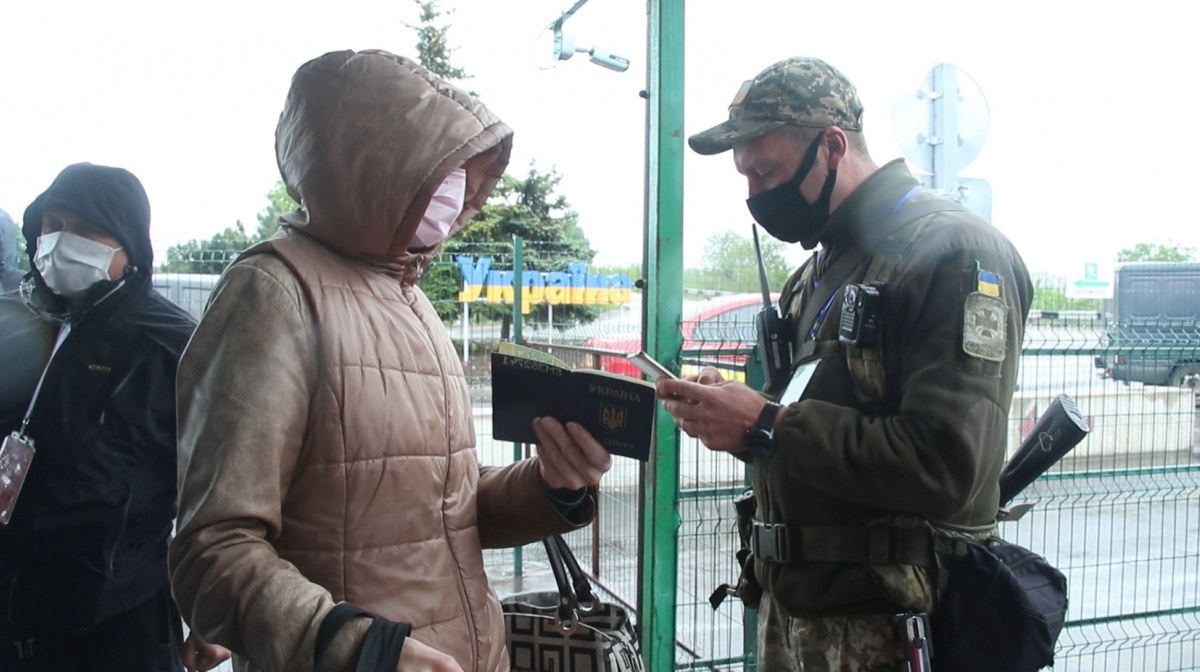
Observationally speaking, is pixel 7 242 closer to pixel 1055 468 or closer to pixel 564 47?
pixel 564 47

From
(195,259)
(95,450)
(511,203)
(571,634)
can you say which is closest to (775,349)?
(571,634)

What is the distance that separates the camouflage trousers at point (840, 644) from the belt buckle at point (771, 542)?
146 mm

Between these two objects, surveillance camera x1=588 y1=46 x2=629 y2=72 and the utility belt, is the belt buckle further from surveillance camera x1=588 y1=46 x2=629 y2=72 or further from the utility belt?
surveillance camera x1=588 y1=46 x2=629 y2=72

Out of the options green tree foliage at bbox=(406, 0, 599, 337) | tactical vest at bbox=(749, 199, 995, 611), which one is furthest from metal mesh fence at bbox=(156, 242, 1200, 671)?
green tree foliage at bbox=(406, 0, 599, 337)

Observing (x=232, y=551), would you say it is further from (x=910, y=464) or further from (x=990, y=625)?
(x=990, y=625)

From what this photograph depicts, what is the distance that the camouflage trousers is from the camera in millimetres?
1937

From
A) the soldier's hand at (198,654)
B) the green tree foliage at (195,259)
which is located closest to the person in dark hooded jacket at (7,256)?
the green tree foliage at (195,259)

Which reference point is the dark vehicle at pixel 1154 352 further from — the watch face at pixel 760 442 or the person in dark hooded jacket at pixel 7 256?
the person in dark hooded jacket at pixel 7 256

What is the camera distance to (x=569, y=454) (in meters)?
1.59

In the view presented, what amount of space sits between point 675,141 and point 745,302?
1.29m

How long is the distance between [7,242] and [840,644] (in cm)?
406

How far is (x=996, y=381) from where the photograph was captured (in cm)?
182

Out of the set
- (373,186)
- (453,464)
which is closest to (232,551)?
(453,464)

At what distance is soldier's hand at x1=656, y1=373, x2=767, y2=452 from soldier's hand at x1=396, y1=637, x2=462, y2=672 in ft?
3.27
